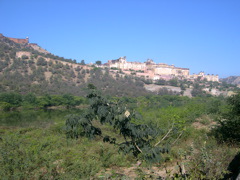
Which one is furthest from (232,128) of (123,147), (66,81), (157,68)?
(157,68)

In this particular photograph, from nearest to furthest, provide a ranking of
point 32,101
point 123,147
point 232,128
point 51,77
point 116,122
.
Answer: point 116,122 < point 123,147 < point 232,128 < point 32,101 < point 51,77

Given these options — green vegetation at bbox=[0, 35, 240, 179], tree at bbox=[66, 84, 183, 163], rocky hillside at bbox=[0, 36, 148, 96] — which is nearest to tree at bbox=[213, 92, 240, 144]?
green vegetation at bbox=[0, 35, 240, 179]

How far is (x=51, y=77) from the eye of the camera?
59281 millimetres

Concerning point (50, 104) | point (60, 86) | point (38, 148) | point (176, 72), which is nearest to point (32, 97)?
point (50, 104)

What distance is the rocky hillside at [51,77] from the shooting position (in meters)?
48.9

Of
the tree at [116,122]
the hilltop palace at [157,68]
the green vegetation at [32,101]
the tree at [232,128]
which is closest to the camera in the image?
the tree at [116,122]

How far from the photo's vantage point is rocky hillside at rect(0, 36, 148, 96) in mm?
48944

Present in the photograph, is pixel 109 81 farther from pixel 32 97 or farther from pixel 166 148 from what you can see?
pixel 166 148

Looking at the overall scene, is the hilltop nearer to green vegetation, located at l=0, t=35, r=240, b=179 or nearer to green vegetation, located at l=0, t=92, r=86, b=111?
green vegetation, located at l=0, t=92, r=86, b=111

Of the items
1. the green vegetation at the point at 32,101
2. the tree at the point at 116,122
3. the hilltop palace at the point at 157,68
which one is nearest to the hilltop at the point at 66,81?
the green vegetation at the point at 32,101

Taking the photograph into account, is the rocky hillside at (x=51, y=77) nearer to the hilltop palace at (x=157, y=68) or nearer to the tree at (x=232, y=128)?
the hilltop palace at (x=157, y=68)

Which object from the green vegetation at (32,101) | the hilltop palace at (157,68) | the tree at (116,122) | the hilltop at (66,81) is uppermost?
the hilltop palace at (157,68)

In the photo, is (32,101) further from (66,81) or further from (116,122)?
(116,122)

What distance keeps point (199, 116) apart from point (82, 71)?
2396 inches
